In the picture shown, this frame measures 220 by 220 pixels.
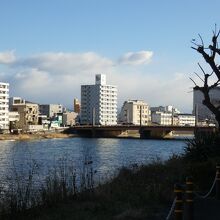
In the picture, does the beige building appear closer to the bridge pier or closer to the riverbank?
the riverbank

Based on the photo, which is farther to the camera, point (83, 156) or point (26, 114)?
point (26, 114)

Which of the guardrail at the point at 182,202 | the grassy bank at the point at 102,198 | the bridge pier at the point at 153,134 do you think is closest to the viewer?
the guardrail at the point at 182,202

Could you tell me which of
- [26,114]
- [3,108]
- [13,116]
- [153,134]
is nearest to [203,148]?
[153,134]

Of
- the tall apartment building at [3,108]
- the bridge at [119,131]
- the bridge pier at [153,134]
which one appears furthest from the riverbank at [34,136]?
the bridge pier at [153,134]

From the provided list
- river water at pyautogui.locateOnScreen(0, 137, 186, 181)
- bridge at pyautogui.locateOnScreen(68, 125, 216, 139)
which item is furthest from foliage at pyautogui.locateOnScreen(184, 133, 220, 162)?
bridge at pyautogui.locateOnScreen(68, 125, 216, 139)

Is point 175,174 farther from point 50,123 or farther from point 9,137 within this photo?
point 50,123

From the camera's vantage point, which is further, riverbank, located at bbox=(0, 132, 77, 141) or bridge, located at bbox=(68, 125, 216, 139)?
bridge, located at bbox=(68, 125, 216, 139)

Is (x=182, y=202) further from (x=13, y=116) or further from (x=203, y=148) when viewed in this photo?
(x=13, y=116)

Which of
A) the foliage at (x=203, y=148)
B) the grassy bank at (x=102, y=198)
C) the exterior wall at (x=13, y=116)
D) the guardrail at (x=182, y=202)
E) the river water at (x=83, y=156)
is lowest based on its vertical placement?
the river water at (x=83, y=156)

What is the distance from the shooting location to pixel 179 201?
865cm

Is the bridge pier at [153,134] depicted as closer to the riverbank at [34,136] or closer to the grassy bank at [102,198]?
the riverbank at [34,136]

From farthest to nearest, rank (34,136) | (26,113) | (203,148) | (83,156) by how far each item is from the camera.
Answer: (26,113) < (34,136) < (83,156) < (203,148)

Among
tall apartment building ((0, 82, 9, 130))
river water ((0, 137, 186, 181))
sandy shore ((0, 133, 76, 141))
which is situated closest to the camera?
river water ((0, 137, 186, 181))

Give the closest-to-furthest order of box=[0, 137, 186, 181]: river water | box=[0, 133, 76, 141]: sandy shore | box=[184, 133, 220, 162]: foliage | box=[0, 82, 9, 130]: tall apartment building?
1. box=[184, 133, 220, 162]: foliage
2. box=[0, 137, 186, 181]: river water
3. box=[0, 133, 76, 141]: sandy shore
4. box=[0, 82, 9, 130]: tall apartment building
